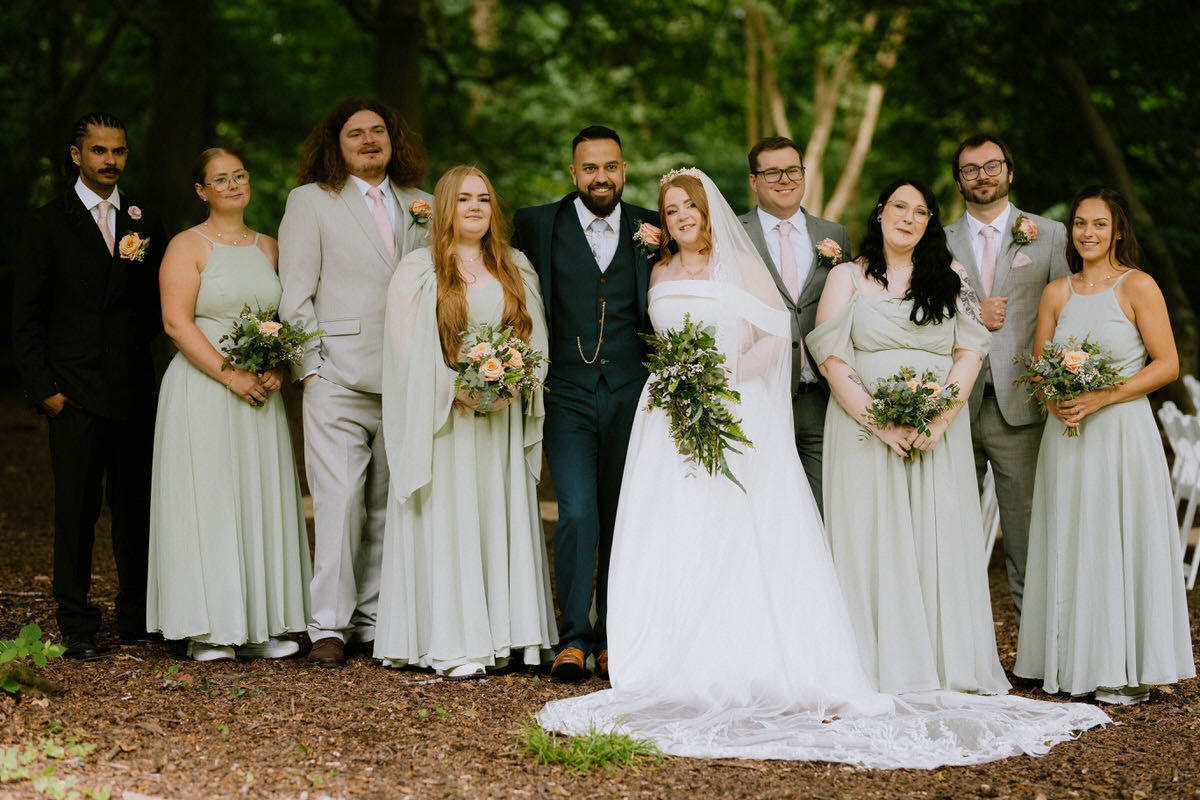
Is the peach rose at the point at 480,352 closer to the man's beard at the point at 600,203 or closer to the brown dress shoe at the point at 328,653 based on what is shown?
the man's beard at the point at 600,203

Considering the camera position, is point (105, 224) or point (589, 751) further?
point (105, 224)

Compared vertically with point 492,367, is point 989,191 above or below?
above

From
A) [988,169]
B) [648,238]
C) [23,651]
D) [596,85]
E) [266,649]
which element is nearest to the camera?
[23,651]

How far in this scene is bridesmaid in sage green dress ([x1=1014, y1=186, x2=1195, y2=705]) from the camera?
5.26 meters

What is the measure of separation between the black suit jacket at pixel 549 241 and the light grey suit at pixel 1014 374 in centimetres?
162

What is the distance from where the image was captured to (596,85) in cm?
1919

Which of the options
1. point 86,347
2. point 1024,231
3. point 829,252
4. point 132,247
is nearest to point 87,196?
point 132,247

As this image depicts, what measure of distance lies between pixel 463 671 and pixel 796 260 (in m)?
2.66

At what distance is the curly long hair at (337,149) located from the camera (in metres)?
5.90

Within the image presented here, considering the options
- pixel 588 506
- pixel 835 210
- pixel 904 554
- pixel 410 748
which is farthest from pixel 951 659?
pixel 835 210

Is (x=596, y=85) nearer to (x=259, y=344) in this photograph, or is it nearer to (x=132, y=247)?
(x=132, y=247)

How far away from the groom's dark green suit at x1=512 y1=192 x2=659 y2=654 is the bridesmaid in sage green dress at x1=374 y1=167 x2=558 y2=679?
144mm

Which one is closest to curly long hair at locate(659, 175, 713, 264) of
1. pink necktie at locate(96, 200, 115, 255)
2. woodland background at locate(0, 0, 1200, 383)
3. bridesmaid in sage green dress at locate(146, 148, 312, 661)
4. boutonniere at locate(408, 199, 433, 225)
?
boutonniere at locate(408, 199, 433, 225)

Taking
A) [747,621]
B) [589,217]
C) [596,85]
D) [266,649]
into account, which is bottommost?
[266,649]
